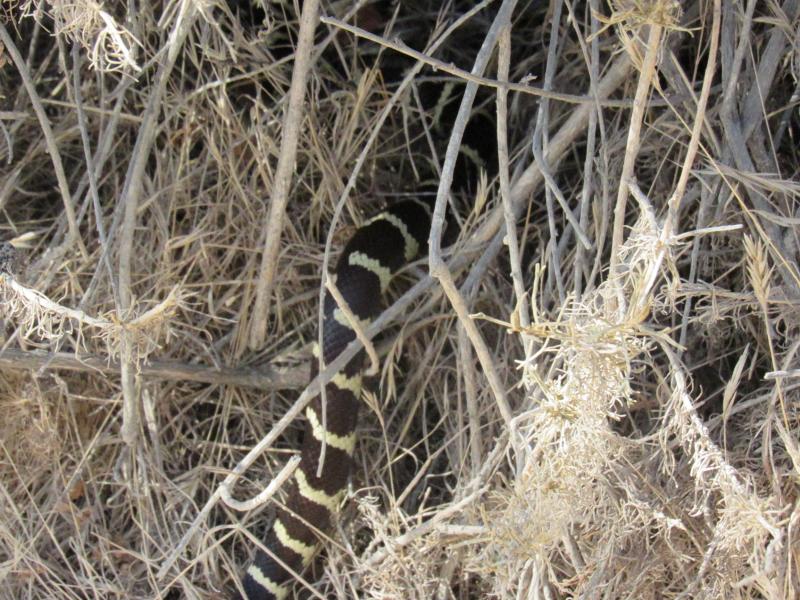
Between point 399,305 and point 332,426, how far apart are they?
0.45m

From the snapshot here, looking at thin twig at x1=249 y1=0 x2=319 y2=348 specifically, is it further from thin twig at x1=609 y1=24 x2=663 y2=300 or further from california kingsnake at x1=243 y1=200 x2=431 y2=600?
thin twig at x1=609 y1=24 x2=663 y2=300

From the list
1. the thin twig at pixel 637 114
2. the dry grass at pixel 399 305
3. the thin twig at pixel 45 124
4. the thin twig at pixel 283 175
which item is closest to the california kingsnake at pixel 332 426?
the dry grass at pixel 399 305

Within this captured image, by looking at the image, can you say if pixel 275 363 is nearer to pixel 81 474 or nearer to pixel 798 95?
pixel 81 474

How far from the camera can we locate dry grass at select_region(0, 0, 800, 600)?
1.95 metres

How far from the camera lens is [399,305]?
2.29 m

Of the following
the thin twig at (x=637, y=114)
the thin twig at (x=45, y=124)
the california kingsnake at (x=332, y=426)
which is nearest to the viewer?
the thin twig at (x=637, y=114)

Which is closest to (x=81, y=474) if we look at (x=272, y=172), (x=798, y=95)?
(x=272, y=172)

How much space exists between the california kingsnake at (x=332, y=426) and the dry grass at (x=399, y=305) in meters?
0.08

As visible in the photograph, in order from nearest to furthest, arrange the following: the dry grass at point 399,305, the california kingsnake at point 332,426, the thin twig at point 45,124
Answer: the dry grass at point 399,305 → the thin twig at point 45,124 → the california kingsnake at point 332,426

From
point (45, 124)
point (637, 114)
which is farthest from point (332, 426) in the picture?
point (637, 114)

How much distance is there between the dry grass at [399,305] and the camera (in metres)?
1.95

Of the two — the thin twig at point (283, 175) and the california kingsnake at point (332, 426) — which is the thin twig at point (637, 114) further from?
the california kingsnake at point (332, 426)

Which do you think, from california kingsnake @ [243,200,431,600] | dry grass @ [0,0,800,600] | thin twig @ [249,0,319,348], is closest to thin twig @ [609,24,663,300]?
dry grass @ [0,0,800,600]

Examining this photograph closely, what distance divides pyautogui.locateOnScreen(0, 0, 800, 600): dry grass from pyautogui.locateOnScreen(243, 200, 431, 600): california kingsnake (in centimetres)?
8
